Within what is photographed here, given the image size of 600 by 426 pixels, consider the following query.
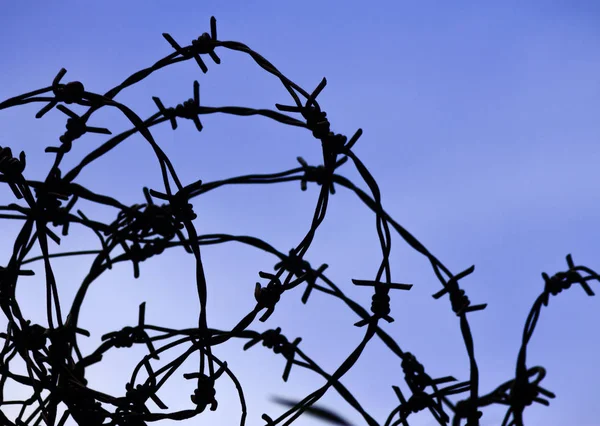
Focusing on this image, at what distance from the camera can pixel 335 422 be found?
1.32 metres

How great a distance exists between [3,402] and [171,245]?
0.39 metres

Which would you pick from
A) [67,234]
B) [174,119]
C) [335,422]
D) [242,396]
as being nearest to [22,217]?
[67,234]

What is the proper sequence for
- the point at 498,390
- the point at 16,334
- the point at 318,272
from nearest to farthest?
the point at 498,390 → the point at 318,272 → the point at 16,334

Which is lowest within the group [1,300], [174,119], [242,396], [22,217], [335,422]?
[335,422]

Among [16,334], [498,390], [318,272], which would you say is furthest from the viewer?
[16,334]

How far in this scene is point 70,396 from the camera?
4.90 feet

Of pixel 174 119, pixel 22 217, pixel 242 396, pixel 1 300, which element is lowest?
pixel 242 396

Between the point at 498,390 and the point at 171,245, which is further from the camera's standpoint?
the point at 171,245

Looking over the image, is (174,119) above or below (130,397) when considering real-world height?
above

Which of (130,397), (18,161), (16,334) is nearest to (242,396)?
(130,397)

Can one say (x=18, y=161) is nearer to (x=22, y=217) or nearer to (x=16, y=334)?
(x=22, y=217)

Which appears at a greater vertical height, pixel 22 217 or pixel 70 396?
pixel 22 217

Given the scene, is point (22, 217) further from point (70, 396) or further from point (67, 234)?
point (70, 396)

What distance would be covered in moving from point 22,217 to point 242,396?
1.55 feet
